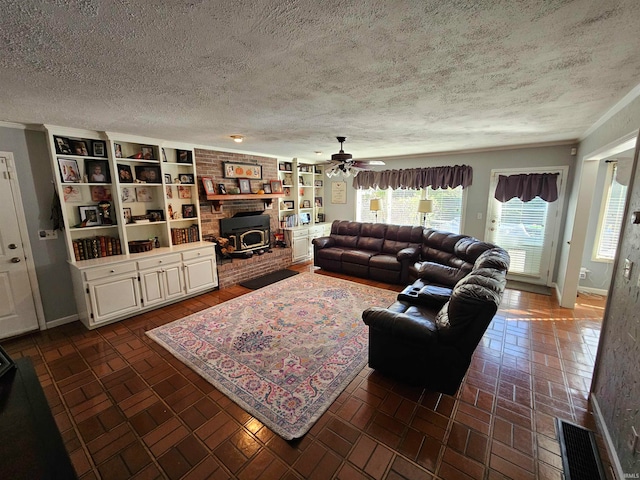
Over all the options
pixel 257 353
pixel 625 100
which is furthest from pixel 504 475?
pixel 625 100

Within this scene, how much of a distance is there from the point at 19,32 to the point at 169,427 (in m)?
2.33

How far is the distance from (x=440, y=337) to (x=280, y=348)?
1539 mm

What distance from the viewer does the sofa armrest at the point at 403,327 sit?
6.86 ft

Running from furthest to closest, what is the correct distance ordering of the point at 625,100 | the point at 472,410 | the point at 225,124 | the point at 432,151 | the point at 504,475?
the point at 432,151
the point at 225,124
the point at 625,100
the point at 472,410
the point at 504,475

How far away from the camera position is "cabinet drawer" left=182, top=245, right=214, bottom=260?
3.97 meters

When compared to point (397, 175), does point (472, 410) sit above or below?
below

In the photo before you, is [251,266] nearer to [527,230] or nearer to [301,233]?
[301,233]

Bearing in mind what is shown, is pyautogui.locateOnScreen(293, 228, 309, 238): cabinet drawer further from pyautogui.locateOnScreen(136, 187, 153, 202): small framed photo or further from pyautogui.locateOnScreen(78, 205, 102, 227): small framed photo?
pyautogui.locateOnScreen(78, 205, 102, 227): small framed photo

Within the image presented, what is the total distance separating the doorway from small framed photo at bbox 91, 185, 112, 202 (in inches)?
26.2

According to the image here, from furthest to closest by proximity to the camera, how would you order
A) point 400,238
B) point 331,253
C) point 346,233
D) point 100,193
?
1. point 346,233
2. point 331,253
3. point 400,238
4. point 100,193

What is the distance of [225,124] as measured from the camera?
9.73 ft

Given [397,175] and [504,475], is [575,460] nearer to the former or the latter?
[504,475]

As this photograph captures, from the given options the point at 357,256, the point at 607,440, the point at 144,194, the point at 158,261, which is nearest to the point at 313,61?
the point at 607,440

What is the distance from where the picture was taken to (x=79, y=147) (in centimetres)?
328
